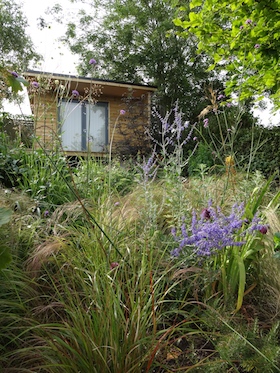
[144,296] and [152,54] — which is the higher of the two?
[152,54]

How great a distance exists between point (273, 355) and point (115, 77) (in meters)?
19.1

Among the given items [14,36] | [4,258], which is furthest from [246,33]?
[14,36]

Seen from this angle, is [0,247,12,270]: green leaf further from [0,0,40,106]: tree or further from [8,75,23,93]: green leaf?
[0,0,40,106]: tree

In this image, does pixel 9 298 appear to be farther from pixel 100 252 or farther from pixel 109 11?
pixel 109 11

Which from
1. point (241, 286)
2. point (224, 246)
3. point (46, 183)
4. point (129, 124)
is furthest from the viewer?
point (129, 124)

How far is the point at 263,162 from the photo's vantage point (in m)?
8.10

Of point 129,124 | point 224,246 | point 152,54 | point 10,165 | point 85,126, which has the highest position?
point 152,54

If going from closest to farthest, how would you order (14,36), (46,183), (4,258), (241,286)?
(4,258), (241,286), (46,183), (14,36)

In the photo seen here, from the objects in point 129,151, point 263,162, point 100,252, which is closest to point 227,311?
point 100,252

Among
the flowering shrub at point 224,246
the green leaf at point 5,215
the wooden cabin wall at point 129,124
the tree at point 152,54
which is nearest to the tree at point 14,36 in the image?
the tree at point 152,54

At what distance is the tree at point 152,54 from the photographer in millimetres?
17828

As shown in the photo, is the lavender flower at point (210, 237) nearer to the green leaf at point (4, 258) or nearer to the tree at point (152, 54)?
Result: the green leaf at point (4, 258)

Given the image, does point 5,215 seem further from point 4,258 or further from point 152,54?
point 152,54

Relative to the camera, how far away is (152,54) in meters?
17.8
